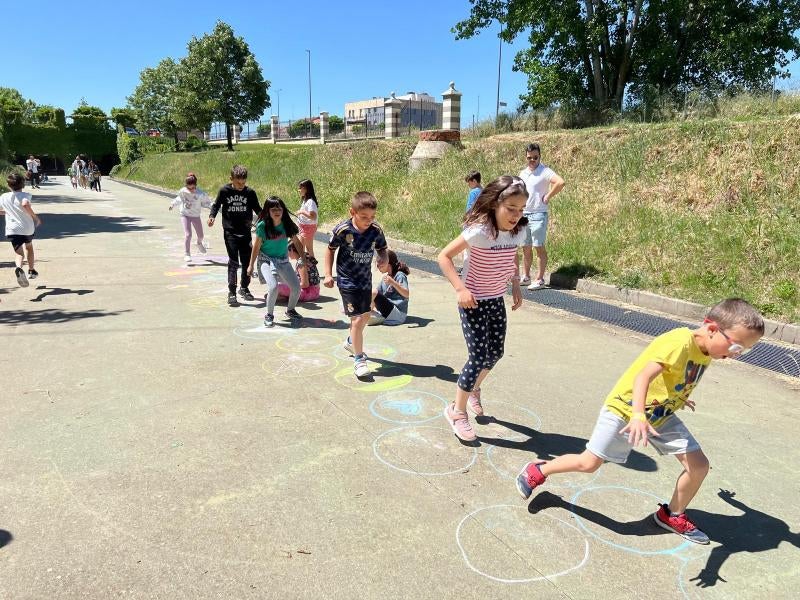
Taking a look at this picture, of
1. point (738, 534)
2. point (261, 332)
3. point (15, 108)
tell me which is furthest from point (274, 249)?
point (15, 108)

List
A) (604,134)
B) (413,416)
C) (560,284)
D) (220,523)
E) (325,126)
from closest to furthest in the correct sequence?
(220,523) → (413,416) → (560,284) → (604,134) → (325,126)

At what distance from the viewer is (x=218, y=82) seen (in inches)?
1674

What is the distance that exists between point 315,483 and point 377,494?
0.37m

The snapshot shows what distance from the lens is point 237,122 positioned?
44375mm

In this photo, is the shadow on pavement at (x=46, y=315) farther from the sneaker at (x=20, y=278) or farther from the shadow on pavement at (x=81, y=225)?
the shadow on pavement at (x=81, y=225)

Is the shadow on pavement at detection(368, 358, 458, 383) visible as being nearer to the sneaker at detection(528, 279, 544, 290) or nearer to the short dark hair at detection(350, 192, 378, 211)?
the short dark hair at detection(350, 192, 378, 211)

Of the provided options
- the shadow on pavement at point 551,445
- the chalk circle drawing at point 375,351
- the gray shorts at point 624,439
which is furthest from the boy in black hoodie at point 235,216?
the gray shorts at point 624,439

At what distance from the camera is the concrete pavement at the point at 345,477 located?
2.37 meters

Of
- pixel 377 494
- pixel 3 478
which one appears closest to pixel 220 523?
pixel 377 494

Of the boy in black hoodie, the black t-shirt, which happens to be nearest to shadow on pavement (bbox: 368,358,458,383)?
the boy in black hoodie

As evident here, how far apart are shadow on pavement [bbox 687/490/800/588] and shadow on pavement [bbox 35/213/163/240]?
1407cm

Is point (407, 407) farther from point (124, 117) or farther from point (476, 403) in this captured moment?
point (124, 117)

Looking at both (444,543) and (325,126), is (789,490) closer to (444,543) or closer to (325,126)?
(444,543)

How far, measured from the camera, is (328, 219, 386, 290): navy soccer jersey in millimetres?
4496
